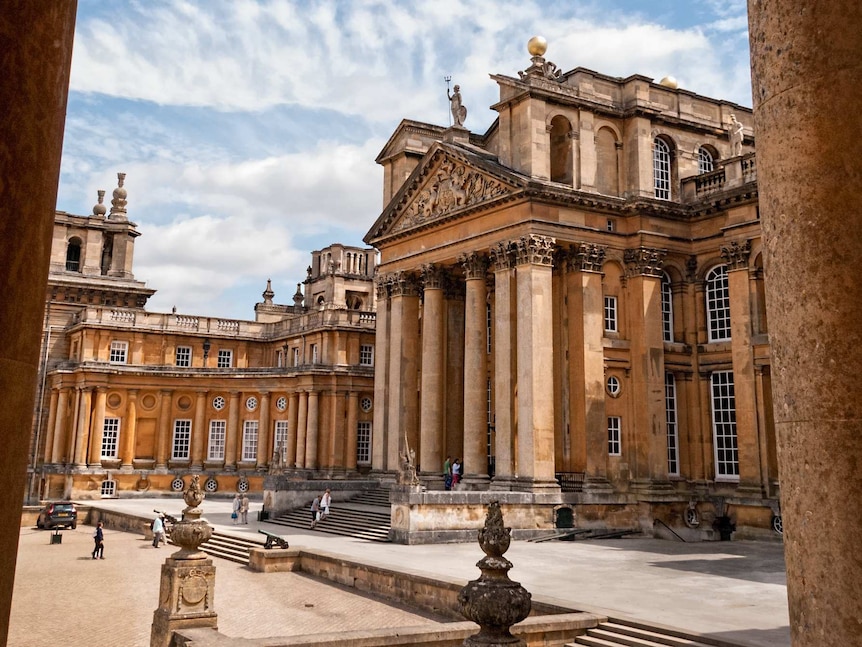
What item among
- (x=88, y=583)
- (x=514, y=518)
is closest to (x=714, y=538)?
(x=514, y=518)

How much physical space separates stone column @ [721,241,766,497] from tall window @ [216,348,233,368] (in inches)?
1462

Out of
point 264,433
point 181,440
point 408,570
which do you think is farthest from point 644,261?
point 181,440

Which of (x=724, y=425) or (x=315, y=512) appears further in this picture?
(x=315, y=512)

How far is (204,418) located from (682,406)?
110ft

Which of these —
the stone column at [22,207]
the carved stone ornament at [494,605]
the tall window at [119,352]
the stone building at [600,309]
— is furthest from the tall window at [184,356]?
the stone column at [22,207]

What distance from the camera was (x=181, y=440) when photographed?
53625 mm

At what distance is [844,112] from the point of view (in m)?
3.38

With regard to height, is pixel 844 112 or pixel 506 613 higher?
pixel 844 112

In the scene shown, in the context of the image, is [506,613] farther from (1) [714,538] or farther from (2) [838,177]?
(1) [714,538]

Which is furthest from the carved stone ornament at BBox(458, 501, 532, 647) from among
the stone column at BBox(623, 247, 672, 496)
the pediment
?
the stone column at BBox(623, 247, 672, 496)

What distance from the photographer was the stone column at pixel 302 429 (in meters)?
51.9

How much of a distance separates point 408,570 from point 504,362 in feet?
42.5

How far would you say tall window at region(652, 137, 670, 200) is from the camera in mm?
33750

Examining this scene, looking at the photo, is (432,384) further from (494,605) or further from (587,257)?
(494,605)
